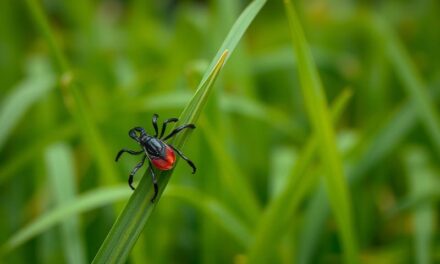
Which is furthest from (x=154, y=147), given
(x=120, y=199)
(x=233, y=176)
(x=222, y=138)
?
(x=222, y=138)

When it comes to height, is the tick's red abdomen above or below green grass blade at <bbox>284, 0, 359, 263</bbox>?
above

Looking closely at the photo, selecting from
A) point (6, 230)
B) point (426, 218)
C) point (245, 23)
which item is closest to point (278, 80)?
point (426, 218)

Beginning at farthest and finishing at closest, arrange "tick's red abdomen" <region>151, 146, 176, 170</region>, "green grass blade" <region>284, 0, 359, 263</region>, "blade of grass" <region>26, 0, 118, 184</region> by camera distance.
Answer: "blade of grass" <region>26, 0, 118, 184</region>
"green grass blade" <region>284, 0, 359, 263</region>
"tick's red abdomen" <region>151, 146, 176, 170</region>

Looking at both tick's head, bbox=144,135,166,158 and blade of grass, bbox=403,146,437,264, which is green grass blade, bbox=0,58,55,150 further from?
blade of grass, bbox=403,146,437,264

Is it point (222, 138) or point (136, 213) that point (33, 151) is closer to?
point (222, 138)

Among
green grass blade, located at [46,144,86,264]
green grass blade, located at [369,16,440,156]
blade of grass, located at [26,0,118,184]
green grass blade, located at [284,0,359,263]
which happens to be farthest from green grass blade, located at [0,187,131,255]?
green grass blade, located at [369,16,440,156]

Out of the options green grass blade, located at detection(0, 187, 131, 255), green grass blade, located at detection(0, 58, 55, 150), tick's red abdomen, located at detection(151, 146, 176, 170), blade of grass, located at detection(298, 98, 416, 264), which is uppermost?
tick's red abdomen, located at detection(151, 146, 176, 170)

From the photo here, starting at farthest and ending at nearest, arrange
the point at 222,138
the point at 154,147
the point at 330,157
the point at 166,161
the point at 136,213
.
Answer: the point at 222,138 → the point at 330,157 → the point at 154,147 → the point at 166,161 → the point at 136,213
